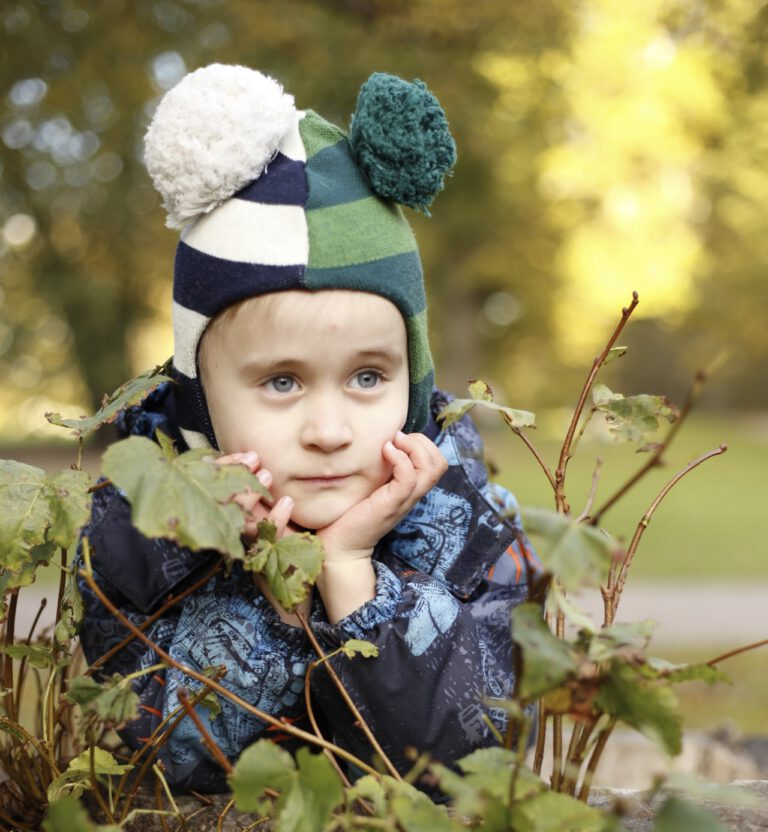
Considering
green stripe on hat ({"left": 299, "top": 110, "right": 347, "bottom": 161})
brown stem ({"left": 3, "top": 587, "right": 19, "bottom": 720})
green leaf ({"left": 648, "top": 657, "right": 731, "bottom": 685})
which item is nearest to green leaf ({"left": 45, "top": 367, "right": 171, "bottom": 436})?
brown stem ({"left": 3, "top": 587, "right": 19, "bottom": 720})

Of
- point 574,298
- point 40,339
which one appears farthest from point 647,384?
point 40,339

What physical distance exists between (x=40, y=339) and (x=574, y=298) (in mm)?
10432

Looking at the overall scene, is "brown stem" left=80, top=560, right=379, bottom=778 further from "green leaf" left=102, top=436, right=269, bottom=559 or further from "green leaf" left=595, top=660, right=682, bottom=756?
"green leaf" left=595, top=660, right=682, bottom=756

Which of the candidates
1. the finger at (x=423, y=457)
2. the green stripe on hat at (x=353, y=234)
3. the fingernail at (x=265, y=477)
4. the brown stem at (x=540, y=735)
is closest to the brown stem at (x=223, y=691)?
the brown stem at (x=540, y=735)

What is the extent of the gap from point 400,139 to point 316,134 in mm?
194

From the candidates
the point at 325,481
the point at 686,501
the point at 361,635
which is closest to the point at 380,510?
the point at 325,481

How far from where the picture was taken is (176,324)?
174 cm

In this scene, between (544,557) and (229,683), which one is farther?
(229,683)

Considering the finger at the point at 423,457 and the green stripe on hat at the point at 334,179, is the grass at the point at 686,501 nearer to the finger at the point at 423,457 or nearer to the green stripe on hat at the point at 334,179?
the finger at the point at 423,457

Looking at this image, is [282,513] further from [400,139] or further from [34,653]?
[400,139]

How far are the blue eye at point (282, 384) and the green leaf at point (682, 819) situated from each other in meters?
0.88

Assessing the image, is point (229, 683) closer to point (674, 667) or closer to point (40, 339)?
point (674, 667)

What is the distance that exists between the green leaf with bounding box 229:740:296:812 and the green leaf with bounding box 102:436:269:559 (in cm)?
20

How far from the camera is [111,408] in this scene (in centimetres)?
147
